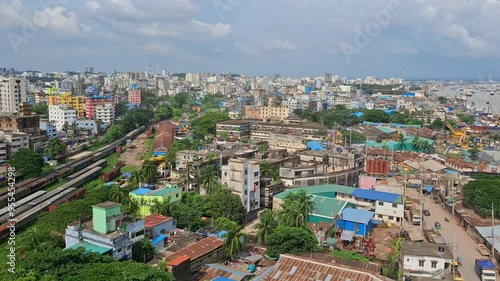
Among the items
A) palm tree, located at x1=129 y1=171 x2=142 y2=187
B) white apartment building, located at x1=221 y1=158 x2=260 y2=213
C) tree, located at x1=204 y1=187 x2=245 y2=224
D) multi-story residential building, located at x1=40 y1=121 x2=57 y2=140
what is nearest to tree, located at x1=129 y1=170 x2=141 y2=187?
palm tree, located at x1=129 y1=171 x2=142 y2=187

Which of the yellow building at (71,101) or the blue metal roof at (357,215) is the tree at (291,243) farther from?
the yellow building at (71,101)

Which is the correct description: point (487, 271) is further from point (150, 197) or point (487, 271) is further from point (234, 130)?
point (234, 130)

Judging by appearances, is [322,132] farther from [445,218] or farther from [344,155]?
[445,218]

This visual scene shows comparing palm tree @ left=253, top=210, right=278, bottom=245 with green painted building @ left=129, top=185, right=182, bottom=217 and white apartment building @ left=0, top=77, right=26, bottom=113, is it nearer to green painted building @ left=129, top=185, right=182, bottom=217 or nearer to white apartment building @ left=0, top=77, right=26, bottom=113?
green painted building @ left=129, top=185, right=182, bottom=217

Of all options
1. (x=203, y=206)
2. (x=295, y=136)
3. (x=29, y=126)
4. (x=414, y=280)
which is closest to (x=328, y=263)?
(x=414, y=280)

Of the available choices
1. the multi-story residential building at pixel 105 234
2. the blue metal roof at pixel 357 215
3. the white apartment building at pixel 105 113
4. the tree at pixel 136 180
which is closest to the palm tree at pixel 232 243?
the multi-story residential building at pixel 105 234
